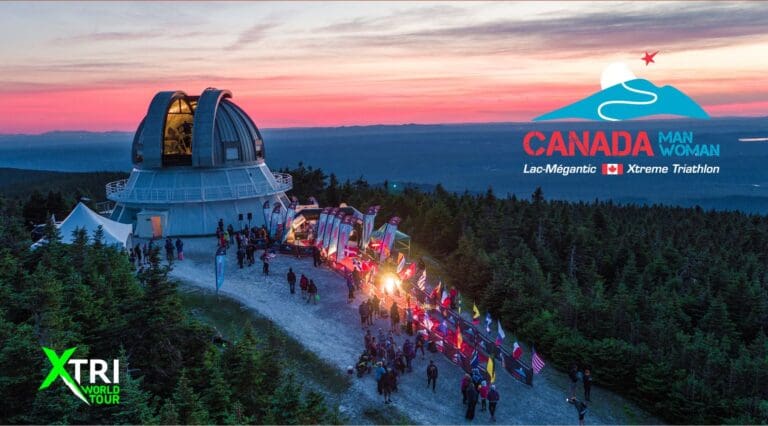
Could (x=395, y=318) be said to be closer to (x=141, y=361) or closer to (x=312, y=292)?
(x=312, y=292)

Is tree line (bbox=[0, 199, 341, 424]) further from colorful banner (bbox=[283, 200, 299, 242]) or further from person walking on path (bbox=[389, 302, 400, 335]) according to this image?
colorful banner (bbox=[283, 200, 299, 242])

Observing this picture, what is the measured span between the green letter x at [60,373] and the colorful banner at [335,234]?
19008mm

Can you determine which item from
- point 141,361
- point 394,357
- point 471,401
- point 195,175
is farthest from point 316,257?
point 141,361

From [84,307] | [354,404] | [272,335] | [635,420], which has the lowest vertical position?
[635,420]

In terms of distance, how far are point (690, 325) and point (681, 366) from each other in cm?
942

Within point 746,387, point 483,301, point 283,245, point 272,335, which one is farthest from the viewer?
point 283,245

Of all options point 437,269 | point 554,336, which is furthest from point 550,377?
point 437,269

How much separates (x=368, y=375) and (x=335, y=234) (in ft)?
41.0

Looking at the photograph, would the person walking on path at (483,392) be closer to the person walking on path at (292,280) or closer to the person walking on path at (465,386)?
the person walking on path at (465,386)

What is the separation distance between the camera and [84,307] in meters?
18.9

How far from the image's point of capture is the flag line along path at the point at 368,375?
2017 centimetres

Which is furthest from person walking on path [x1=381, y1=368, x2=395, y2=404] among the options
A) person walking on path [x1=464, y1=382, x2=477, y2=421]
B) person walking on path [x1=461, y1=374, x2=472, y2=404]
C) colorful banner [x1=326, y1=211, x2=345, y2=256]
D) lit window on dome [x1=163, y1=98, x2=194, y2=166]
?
lit window on dome [x1=163, y1=98, x2=194, y2=166]

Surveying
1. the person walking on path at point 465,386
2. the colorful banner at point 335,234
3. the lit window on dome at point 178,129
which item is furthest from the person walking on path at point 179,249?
the person walking on path at point 465,386

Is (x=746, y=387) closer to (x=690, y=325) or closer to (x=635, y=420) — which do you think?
(x=635, y=420)
